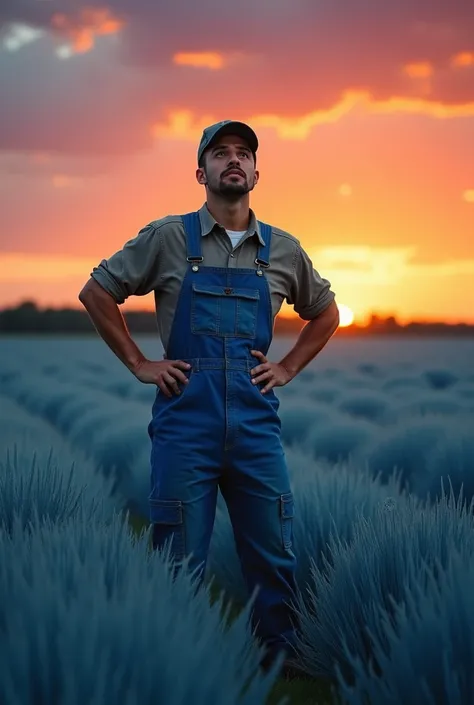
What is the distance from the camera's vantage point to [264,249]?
3.45 m

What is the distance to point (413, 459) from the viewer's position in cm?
657

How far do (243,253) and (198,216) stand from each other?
0.76 ft

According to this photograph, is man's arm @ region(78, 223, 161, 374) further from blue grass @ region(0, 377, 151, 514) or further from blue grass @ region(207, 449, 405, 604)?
blue grass @ region(0, 377, 151, 514)

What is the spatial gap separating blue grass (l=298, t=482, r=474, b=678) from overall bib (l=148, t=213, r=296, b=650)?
14.3 inches

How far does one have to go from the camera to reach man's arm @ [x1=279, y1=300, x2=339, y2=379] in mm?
3680

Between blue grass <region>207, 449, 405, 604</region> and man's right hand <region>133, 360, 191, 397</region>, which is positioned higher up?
man's right hand <region>133, 360, 191, 397</region>

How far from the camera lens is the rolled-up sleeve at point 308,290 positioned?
365 cm

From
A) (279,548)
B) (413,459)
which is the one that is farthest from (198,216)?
(413,459)

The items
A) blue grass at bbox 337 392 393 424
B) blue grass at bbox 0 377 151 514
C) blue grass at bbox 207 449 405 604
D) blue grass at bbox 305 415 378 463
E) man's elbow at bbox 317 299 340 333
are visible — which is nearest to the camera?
man's elbow at bbox 317 299 340 333

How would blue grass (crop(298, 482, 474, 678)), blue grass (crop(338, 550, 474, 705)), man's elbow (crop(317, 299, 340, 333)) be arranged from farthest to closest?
1. man's elbow (crop(317, 299, 340, 333))
2. blue grass (crop(298, 482, 474, 678))
3. blue grass (crop(338, 550, 474, 705))

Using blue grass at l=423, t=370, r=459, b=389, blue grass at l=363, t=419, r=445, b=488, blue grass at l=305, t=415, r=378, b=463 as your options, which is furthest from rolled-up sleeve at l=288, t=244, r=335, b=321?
blue grass at l=423, t=370, r=459, b=389

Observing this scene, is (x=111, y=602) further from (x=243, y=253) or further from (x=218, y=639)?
(x=243, y=253)

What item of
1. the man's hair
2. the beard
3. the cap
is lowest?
the beard

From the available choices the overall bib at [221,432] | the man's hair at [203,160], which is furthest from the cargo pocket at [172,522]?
the man's hair at [203,160]
